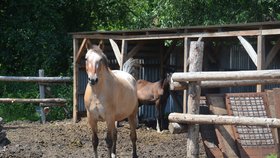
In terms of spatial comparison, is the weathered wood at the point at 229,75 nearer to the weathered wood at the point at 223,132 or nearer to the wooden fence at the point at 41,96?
the weathered wood at the point at 223,132

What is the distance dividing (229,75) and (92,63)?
2.96 metres

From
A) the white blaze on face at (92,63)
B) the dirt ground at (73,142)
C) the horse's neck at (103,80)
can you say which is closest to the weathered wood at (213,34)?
the dirt ground at (73,142)

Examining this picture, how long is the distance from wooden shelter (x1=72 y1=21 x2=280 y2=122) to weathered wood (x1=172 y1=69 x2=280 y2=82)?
3726 millimetres

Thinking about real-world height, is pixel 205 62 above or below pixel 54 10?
below

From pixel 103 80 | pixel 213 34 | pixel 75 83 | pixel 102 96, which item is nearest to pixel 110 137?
pixel 102 96

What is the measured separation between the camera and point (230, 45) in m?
15.7

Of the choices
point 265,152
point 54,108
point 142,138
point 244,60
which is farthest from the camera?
point 54,108

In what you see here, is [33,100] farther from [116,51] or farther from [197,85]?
[197,85]

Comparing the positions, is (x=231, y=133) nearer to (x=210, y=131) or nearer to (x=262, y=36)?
(x=210, y=131)

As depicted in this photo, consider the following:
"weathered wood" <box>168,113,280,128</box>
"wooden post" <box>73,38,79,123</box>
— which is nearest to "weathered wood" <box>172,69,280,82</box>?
"weathered wood" <box>168,113,280,128</box>

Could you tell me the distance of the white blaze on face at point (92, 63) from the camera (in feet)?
31.1

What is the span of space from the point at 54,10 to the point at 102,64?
1238cm

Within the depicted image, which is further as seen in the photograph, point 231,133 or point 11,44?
point 11,44

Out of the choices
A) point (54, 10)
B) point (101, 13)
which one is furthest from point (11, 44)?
point (101, 13)
